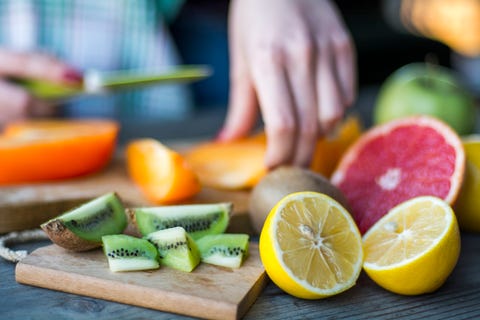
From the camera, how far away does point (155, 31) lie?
232 centimetres

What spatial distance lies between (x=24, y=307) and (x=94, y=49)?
1.50 m

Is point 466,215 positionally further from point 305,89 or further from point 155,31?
point 155,31

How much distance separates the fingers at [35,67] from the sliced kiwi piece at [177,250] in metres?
0.89

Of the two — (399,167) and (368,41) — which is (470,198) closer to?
(399,167)

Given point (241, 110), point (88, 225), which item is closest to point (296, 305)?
point (88, 225)

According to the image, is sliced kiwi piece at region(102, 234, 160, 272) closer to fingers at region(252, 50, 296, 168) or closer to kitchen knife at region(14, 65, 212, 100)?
fingers at region(252, 50, 296, 168)

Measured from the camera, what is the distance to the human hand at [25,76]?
69.9 inches

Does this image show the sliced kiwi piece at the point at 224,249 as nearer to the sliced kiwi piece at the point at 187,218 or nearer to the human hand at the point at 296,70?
the sliced kiwi piece at the point at 187,218

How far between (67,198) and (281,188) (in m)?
0.47

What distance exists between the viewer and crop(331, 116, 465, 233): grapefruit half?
1.20m

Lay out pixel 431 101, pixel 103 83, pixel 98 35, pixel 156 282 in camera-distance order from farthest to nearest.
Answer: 1. pixel 98 35
2. pixel 431 101
3. pixel 103 83
4. pixel 156 282

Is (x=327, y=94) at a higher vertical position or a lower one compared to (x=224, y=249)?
higher

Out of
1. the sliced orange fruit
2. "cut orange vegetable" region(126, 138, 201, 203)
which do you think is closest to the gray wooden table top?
"cut orange vegetable" region(126, 138, 201, 203)

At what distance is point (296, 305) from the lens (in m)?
0.95
